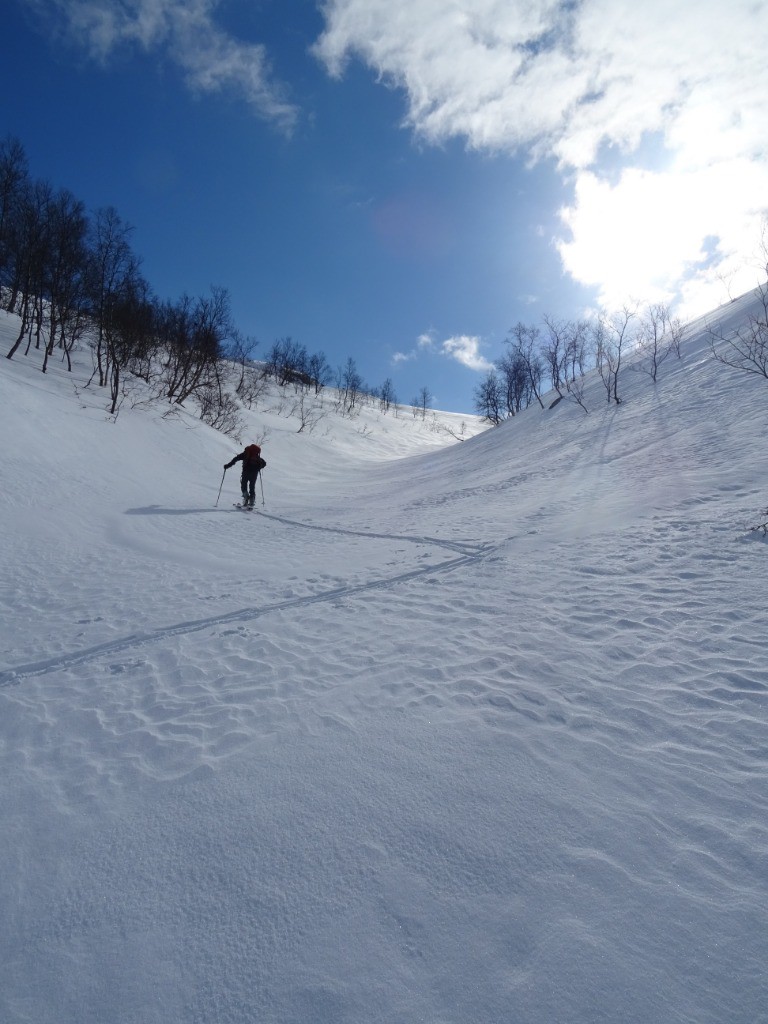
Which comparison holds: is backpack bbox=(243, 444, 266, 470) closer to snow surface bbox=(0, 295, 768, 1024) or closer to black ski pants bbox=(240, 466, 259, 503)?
black ski pants bbox=(240, 466, 259, 503)

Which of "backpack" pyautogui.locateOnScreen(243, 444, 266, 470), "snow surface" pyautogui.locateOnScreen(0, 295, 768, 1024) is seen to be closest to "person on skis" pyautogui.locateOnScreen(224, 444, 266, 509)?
"backpack" pyautogui.locateOnScreen(243, 444, 266, 470)

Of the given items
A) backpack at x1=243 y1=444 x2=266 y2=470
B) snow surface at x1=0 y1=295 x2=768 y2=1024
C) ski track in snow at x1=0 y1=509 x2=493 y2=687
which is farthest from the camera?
backpack at x1=243 y1=444 x2=266 y2=470

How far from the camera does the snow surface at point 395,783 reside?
1.99 meters

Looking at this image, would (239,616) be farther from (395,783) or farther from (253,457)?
(253,457)

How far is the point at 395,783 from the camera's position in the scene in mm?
3018

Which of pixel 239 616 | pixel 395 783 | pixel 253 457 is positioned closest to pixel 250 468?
pixel 253 457

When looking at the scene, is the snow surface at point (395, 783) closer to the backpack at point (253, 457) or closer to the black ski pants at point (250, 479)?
the black ski pants at point (250, 479)

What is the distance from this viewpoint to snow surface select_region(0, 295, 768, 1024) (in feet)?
6.52

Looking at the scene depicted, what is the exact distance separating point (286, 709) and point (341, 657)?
99cm

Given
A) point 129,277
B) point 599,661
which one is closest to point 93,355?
point 129,277

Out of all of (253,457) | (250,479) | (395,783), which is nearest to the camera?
(395,783)

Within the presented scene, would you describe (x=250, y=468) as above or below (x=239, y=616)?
above

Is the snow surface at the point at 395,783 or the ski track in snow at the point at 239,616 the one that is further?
the ski track in snow at the point at 239,616

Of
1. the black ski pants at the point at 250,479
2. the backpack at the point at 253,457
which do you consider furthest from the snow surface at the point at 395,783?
the backpack at the point at 253,457
